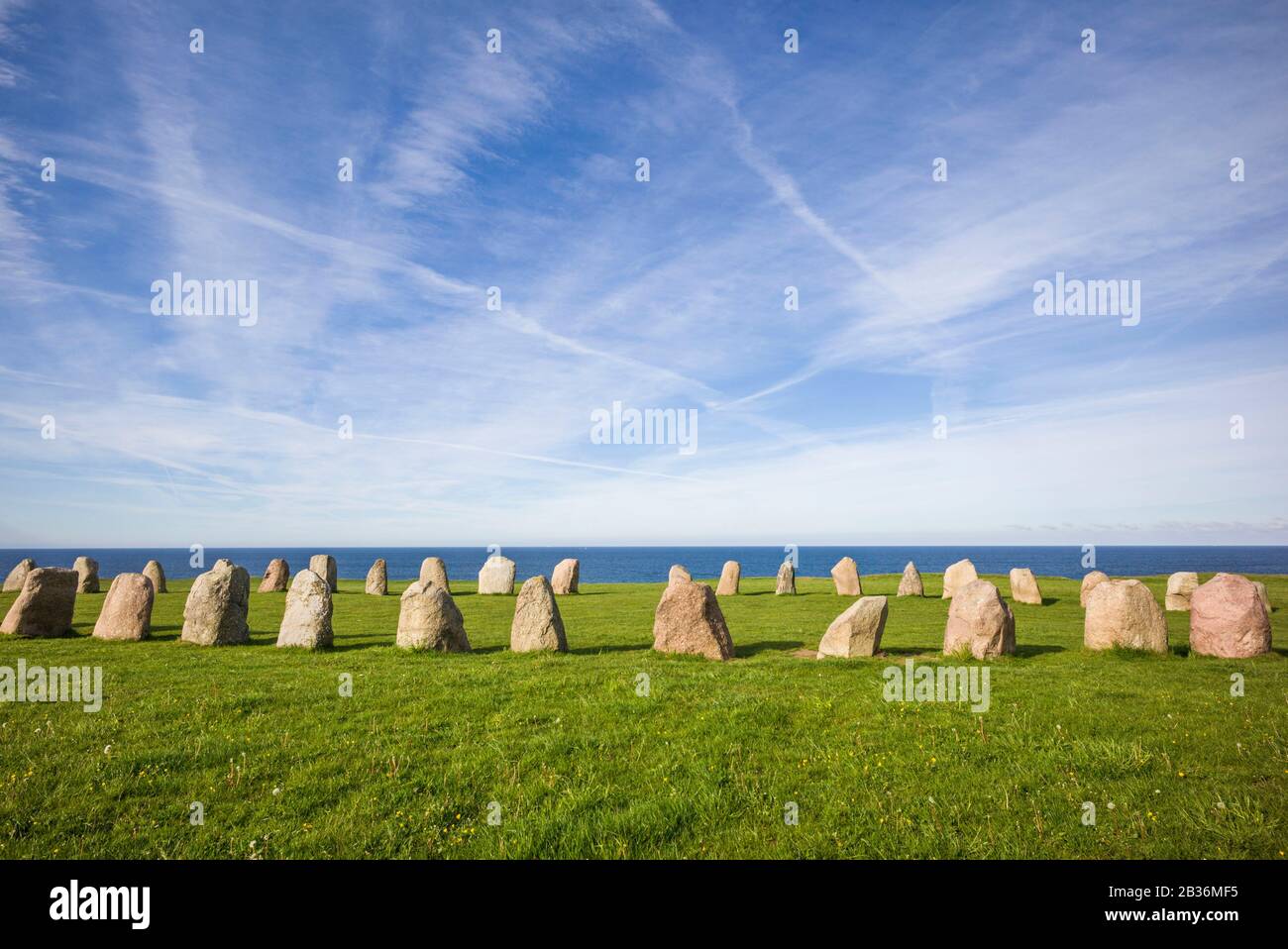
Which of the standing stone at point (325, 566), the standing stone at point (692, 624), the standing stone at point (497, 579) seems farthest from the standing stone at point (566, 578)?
the standing stone at point (692, 624)

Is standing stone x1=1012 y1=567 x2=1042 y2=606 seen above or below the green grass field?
below

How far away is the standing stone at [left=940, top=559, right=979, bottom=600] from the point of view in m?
33.0

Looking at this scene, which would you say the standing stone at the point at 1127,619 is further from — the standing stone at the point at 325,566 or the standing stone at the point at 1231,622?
the standing stone at the point at 325,566

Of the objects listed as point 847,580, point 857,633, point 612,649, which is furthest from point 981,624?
point 847,580

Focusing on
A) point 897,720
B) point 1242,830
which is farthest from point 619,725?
point 1242,830

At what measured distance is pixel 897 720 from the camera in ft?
30.0

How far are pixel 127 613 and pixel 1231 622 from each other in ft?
88.7

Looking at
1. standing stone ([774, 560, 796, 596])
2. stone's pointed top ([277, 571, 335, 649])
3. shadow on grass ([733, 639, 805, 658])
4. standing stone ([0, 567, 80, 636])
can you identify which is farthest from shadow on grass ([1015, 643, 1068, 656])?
standing stone ([0, 567, 80, 636])

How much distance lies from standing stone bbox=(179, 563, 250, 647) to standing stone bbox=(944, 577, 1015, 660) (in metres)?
17.7

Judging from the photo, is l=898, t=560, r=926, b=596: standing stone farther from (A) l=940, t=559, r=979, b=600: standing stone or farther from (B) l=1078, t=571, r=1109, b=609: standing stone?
(B) l=1078, t=571, r=1109, b=609: standing stone

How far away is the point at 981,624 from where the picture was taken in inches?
601

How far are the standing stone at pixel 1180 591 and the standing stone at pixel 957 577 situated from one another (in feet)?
24.6
